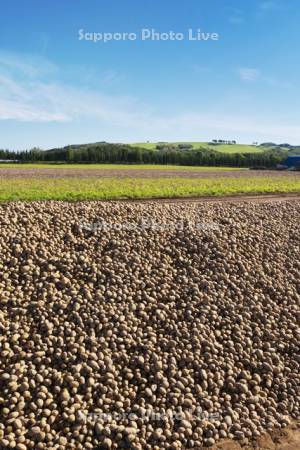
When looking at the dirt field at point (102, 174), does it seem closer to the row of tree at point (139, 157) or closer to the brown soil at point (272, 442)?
the brown soil at point (272, 442)

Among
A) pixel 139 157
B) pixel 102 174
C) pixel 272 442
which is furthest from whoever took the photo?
pixel 139 157

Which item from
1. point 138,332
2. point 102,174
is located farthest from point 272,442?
point 102,174

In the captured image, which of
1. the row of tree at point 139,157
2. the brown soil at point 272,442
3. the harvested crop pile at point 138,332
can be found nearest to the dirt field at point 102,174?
the harvested crop pile at point 138,332

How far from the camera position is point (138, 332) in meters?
10.7

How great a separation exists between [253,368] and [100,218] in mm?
7483

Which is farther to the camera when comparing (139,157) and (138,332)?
(139,157)

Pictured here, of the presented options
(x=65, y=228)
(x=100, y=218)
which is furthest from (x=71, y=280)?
(x=100, y=218)

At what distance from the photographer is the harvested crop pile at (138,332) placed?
28.5 feet

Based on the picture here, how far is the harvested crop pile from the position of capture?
8.70m

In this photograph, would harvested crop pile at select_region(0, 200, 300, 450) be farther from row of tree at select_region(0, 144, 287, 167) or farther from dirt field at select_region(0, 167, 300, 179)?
row of tree at select_region(0, 144, 287, 167)

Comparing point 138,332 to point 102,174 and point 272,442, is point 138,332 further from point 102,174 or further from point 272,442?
point 102,174

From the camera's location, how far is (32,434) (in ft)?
26.6

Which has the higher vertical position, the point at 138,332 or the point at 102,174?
the point at 102,174

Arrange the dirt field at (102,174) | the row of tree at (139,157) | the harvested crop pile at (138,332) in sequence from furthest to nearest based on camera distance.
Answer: the row of tree at (139,157) < the dirt field at (102,174) < the harvested crop pile at (138,332)
